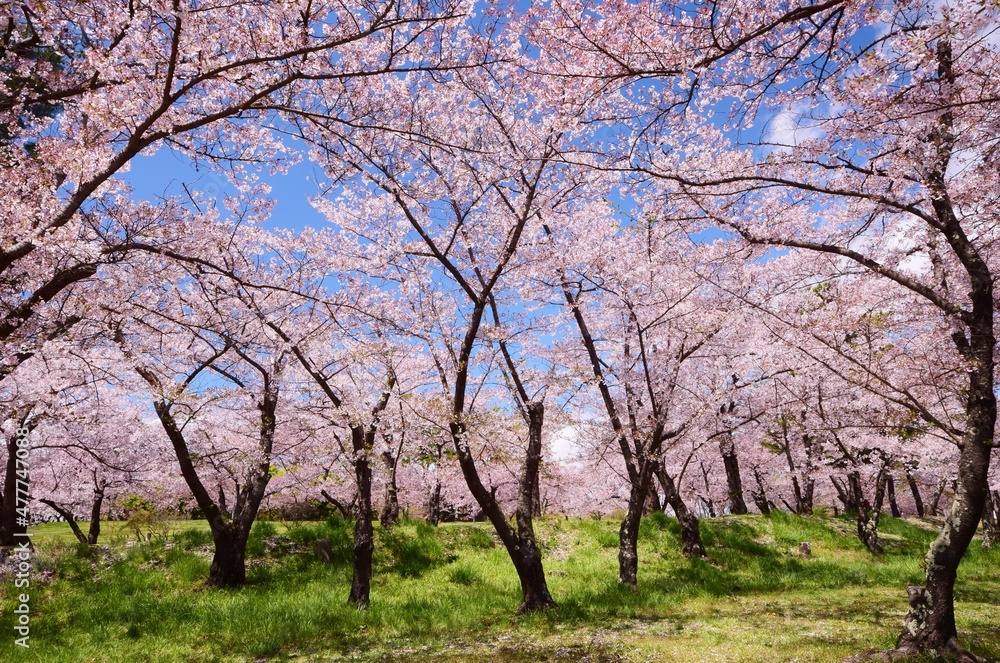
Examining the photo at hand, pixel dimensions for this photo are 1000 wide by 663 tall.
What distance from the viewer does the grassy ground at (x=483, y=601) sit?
6965 millimetres

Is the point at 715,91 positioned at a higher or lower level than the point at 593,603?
higher

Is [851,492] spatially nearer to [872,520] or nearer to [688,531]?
[872,520]

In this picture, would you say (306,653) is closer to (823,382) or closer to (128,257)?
(128,257)

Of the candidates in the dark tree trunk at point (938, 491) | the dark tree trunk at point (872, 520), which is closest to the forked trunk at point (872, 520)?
the dark tree trunk at point (872, 520)

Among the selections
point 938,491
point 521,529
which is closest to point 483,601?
point 521,529

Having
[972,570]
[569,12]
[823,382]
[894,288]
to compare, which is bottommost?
[972,570]

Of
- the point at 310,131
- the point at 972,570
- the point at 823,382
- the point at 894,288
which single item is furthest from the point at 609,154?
the point at 972,570

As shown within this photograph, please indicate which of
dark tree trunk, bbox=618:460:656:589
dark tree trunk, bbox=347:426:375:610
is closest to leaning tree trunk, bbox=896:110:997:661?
dark tree trunk, bbox=618:460:656:589

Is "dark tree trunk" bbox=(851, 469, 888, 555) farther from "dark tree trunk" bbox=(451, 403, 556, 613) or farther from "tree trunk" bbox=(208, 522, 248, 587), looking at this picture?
"tree trunk" bbox=(208, 522, 248, 587)

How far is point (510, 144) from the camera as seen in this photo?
8789 millimetres

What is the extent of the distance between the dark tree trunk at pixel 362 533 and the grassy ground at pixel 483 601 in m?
0.34

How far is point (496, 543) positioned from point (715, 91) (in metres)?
13.3

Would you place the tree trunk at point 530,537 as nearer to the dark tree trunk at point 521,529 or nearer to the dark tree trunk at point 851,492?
the dark tree trunk at point 521,529

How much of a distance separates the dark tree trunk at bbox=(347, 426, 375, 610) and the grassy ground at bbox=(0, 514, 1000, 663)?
1.12 feet
